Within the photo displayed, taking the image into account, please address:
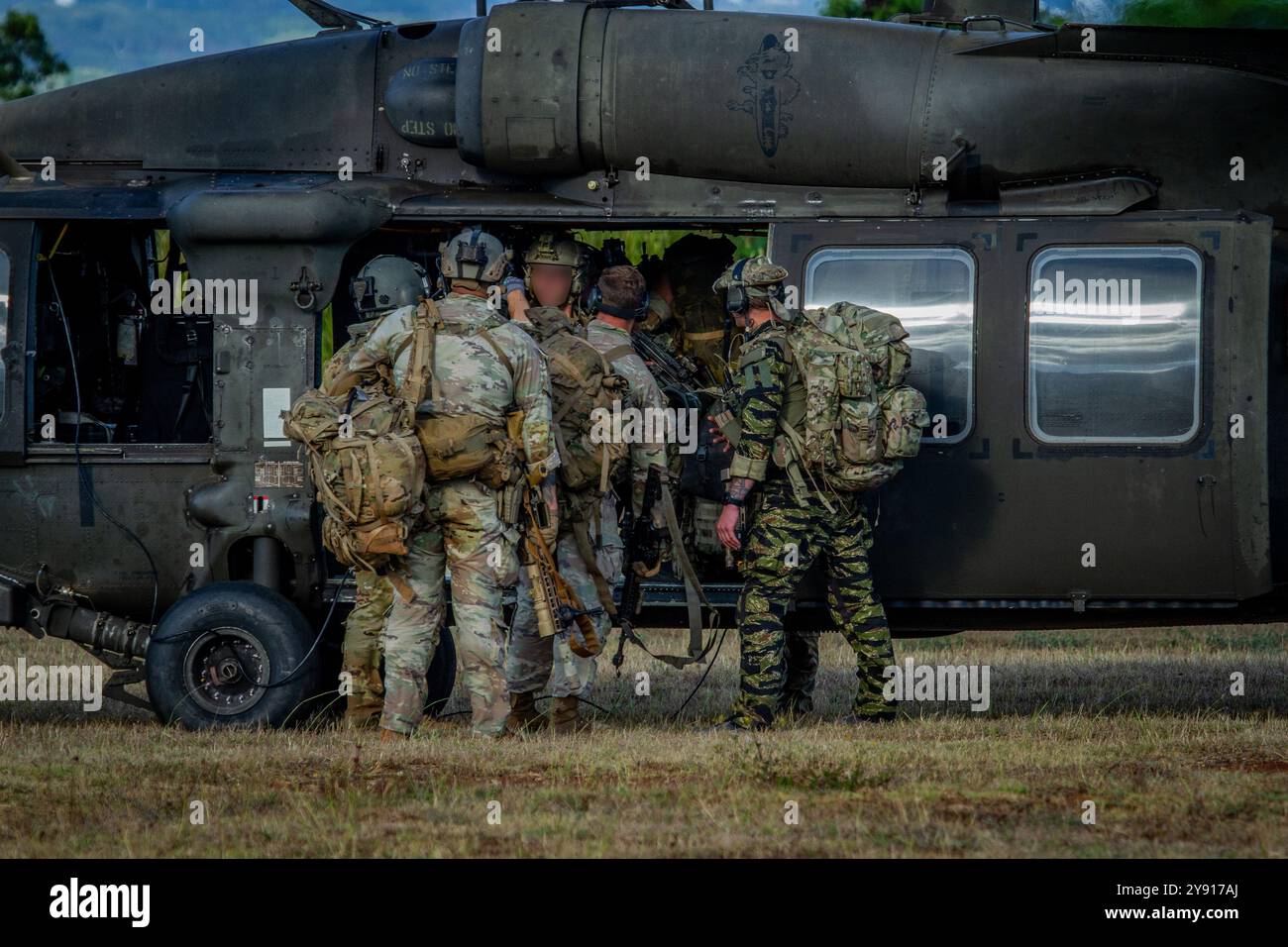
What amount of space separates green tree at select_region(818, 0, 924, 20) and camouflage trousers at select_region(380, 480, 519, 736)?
15.9 metres

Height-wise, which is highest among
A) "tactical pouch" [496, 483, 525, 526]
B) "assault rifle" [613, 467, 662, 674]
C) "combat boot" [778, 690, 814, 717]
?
"tactical pouch" [496, 483, 525, 526]

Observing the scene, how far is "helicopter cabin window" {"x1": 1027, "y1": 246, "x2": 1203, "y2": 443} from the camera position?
8484 mm

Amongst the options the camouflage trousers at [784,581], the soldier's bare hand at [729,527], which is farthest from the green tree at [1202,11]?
the soldier's bare hand at [729,527]

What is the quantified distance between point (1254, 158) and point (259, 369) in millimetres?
5045

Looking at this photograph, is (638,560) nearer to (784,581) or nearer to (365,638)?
(784,581)

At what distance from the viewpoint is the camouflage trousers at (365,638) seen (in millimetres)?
8500

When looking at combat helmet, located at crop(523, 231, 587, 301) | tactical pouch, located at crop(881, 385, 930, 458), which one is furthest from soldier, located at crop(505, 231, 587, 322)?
tactical pouch, located at crop(881, 385, 930, 458)

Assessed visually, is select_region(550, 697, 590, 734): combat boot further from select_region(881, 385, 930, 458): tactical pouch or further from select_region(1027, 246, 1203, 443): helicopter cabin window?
select_region(1027, 246, 1203, 443): helicopter cabin window

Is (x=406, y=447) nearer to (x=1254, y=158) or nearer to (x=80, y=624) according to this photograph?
(x=80, y=624)

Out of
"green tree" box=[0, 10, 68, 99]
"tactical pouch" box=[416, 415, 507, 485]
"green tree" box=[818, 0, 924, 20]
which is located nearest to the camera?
"tactical pouch" box=[416, 415, 507, 485]

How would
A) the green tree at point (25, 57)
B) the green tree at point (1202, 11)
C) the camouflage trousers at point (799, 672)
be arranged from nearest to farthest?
1. the camouflage trousers at point (799, 672)
2. the green tree at point (1202, 11)
3. the green tree at point (25, 57)

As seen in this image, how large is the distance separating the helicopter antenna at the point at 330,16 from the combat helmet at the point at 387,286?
5.74ft

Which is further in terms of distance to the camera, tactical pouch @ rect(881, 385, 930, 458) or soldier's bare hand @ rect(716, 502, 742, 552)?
soldier's bare hand @ rect(716, 502, 742, 552)

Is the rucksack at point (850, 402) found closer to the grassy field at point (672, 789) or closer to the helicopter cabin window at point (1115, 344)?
the helicopter cabin window at point (1115, 344)
